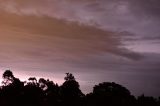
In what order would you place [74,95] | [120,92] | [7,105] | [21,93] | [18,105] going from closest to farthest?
[7,105] < [18,105] < [21,93] < [74,95] < [120,92]

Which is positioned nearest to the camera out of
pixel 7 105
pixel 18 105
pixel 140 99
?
pixel 7 105

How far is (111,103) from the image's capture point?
123m

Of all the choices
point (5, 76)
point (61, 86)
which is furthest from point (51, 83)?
point (5, 76)

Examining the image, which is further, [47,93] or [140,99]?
[140,99]

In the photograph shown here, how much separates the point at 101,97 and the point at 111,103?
6.43m

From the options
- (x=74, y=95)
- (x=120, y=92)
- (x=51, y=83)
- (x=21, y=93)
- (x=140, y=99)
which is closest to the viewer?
(x=21, y=93)

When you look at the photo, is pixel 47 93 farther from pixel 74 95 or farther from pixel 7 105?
pixel 7 105

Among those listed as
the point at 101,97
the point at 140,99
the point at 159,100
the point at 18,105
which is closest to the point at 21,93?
the point at 18,105

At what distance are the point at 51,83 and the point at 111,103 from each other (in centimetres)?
2134

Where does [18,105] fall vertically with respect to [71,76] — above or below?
below

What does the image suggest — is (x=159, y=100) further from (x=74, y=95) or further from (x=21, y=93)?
(x=21, y=93)

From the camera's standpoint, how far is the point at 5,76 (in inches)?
4673

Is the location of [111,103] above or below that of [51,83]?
below

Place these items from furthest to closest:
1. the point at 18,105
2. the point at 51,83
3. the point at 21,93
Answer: the point at 51,83
the point at 21,93
the point at 18,105
